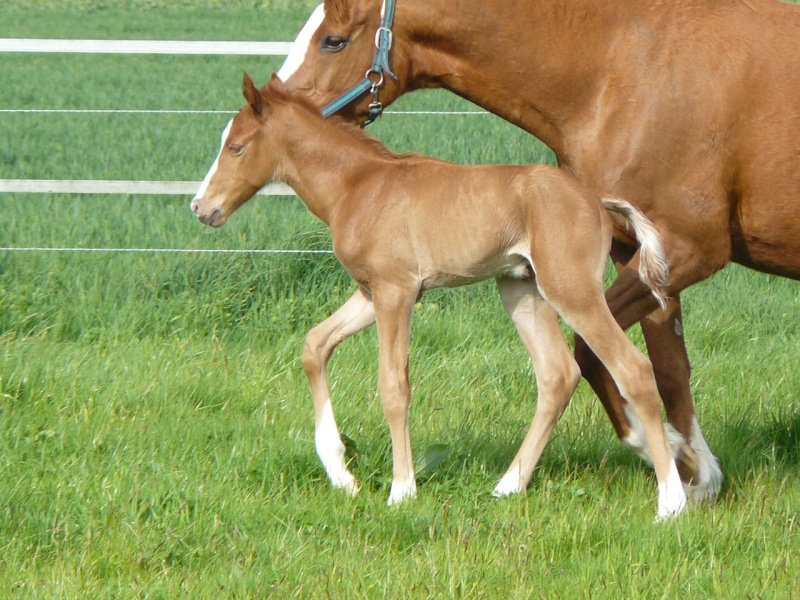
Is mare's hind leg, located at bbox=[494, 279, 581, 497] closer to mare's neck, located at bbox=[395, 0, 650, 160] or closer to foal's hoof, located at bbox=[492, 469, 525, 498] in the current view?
foal's hoof, located at bbox=[492, 469, 525, 498]

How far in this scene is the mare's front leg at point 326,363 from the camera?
12.7 feet

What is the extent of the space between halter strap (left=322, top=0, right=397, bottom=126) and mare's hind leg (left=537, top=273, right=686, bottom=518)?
3.13ft

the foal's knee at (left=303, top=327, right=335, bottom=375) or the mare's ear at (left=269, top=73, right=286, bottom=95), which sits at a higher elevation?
the mare's ear at (left=269, top=73, right=286, bottom=95)

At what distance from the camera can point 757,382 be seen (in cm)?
516

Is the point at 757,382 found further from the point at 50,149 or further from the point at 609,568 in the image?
the point at 50,149

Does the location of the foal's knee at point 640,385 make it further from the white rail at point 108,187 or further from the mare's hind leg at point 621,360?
the white rail at point 108,187

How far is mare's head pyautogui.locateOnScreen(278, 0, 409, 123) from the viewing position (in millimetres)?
3920

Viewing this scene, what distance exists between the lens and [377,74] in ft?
12.9

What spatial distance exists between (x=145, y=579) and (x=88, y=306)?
10.0 feet

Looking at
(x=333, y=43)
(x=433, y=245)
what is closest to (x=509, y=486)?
(x=433, y=245)

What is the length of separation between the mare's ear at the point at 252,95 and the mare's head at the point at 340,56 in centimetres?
17

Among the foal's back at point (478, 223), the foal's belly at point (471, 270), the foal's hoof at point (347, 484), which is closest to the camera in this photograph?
the foal's back at point (478, 223)

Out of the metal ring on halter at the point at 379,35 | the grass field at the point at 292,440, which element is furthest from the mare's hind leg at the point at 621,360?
the metal ring on halter at the point at 379,35

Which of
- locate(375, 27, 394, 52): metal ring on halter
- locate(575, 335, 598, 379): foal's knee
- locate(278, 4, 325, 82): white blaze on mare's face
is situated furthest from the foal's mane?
locate(575, 335, 598, 379): foal's knee
